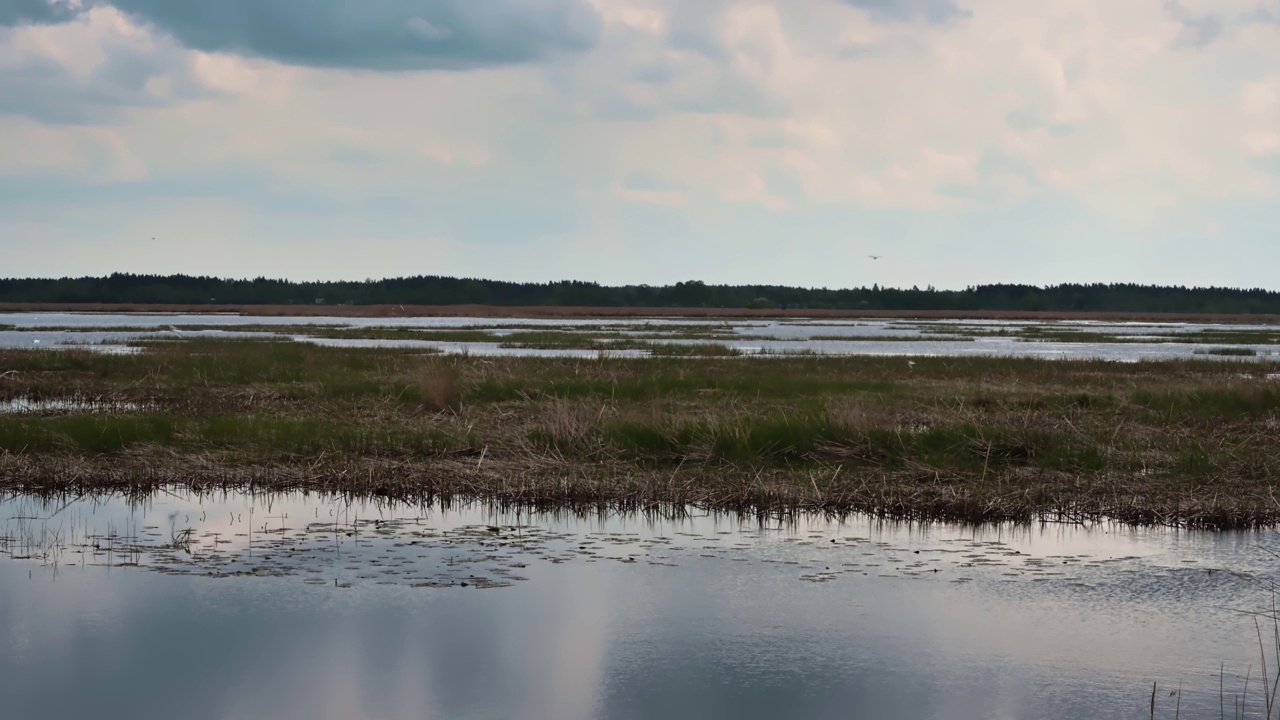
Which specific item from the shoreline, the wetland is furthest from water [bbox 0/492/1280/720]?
the shoreline

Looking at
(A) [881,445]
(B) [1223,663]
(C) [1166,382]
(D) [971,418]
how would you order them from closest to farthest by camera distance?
1. (B) [1223,663]
2. (A) [881,445]
3. (D) [971,418]
4. (C) [1166,382]

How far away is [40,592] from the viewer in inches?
470

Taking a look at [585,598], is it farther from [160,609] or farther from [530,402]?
[530,402]

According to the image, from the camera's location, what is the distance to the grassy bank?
17.4m

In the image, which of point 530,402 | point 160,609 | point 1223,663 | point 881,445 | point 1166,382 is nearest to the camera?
point 1223,663

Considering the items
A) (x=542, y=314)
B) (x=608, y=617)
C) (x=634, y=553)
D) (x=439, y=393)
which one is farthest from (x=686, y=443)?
(x=542, y=314)

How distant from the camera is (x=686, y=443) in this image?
811 inches

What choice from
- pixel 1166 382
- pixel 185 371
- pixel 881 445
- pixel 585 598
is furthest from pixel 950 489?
pixel 185 371

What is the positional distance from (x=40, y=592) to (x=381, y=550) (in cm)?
359

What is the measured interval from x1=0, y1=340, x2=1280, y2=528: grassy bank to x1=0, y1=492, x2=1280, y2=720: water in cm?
144

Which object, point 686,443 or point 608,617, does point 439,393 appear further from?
point 608,617

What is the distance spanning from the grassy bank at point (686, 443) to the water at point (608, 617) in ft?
4.71

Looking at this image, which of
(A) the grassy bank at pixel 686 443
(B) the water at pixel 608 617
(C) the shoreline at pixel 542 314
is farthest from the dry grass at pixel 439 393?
(C) the shoreline at pixel 542 314

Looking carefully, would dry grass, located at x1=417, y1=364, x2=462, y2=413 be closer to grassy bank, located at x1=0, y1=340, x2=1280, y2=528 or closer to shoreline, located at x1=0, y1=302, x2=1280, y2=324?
grassy bank, located at x1=0, y1=340, x2=1280, y2=528
